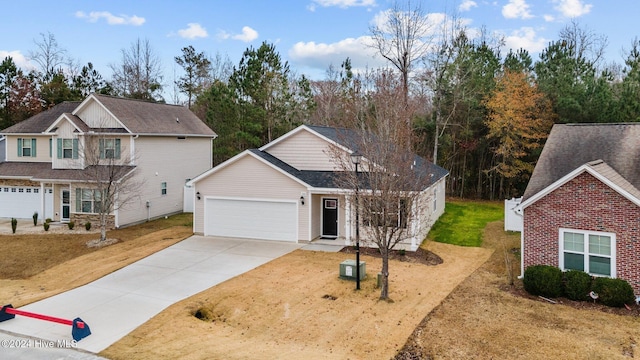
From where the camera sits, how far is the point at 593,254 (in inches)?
500

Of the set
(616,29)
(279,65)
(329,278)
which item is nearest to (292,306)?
(329,278)

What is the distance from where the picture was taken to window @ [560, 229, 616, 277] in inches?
491

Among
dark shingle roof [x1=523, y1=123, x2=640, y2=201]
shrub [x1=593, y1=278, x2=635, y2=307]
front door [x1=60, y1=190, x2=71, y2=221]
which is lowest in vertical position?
shrub [x1=593, y1=278, x2=635, y2=307]

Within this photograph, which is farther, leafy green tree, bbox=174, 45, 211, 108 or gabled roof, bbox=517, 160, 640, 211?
leafy green tree, bbox=174, 45, 211, 108

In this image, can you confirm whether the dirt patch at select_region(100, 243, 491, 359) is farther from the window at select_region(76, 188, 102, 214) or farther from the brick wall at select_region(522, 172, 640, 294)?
the window at select_region(76, 188, 102, 214)

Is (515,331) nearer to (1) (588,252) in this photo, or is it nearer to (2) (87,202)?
(1) (588,252)

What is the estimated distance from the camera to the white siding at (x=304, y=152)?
2045cm

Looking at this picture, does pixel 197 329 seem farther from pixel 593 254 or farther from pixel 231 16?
pixel 231 16

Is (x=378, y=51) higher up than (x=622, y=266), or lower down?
higher up

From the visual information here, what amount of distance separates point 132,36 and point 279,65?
2321 cm

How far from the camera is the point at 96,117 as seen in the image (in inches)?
930

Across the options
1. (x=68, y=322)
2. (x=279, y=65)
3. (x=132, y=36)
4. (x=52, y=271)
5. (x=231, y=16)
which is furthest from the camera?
(x=132, y=36)

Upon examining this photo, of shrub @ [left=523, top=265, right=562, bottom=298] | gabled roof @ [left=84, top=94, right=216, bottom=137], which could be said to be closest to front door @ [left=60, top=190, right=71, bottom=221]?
gabled roof @ [left=84, top=94, right=216, bottom=137]

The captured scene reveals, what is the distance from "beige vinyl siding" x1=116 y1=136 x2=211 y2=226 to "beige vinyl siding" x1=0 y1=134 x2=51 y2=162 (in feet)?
19.1
